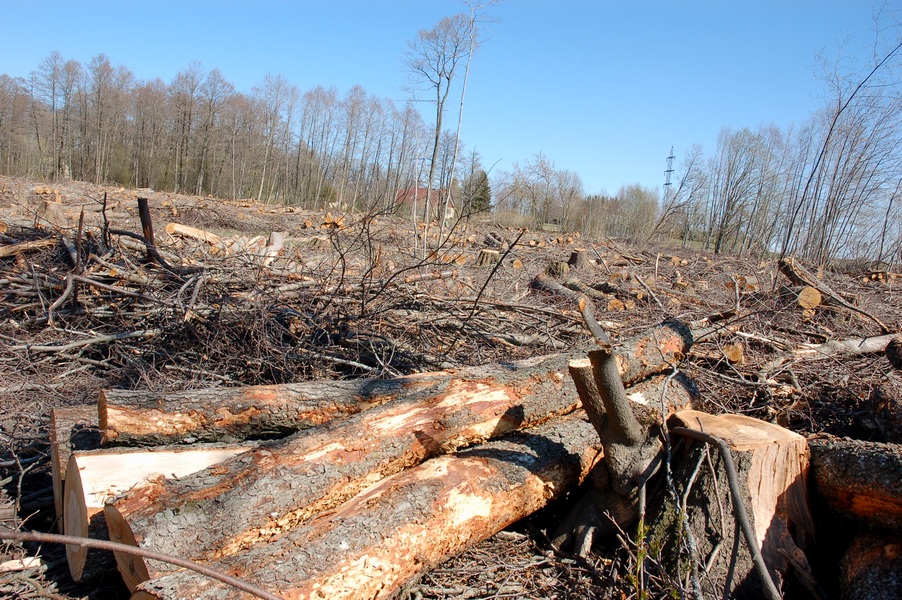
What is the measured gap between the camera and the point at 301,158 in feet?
167

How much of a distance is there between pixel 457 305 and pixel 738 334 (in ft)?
7.51

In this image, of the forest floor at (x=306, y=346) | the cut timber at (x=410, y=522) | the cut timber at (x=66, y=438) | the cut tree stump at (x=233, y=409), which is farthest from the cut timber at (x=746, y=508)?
the cut timber at (x=66, y=438)

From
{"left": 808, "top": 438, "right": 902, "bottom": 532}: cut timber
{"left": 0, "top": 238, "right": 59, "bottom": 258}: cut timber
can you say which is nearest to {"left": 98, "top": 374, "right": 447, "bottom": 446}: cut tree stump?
{"left": 808, "top": 438, "right": 902, "bottom": 532}: cut timber

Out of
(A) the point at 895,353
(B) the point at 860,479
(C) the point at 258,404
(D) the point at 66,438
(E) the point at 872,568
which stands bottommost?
(D) the point at 66,438

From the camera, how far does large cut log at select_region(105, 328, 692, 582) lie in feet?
6.15

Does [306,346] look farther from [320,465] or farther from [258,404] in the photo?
[320,465]

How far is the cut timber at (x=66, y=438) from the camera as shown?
7.76ft

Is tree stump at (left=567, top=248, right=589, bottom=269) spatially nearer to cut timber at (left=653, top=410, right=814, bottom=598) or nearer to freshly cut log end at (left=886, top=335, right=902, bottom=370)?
freshly cut log end at (left=886, top=335, right=902, bottom=370)

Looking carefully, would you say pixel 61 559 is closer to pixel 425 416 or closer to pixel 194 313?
pixel 425 416

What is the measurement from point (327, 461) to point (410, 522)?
442mm

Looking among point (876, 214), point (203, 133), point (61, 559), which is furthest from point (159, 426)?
point (203, 133)

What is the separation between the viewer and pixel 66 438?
2406mm

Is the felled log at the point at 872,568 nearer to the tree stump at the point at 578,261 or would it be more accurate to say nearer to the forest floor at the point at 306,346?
the forest floor at the point at 306,346

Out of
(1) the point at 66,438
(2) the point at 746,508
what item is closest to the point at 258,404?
(1) the point at 66,438
